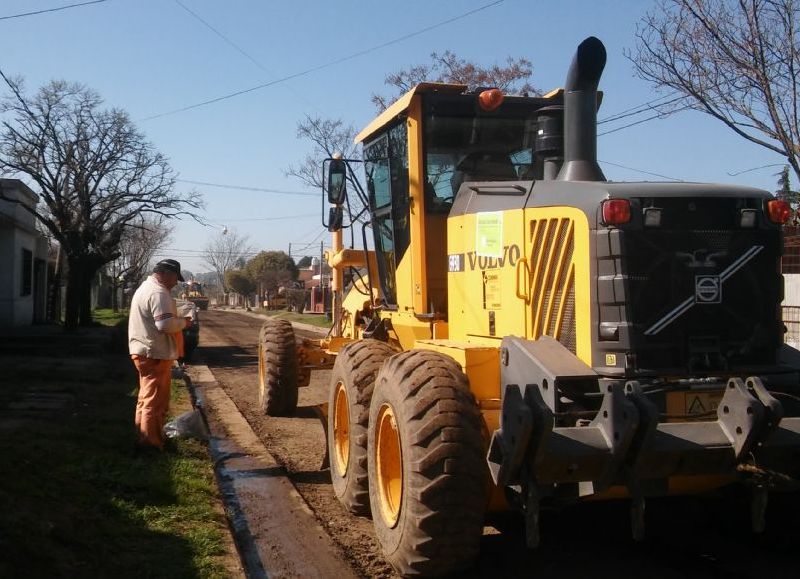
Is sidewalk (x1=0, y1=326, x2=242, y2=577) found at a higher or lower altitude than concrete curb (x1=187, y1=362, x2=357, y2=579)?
higher

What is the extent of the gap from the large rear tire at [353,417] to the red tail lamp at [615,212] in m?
2.08

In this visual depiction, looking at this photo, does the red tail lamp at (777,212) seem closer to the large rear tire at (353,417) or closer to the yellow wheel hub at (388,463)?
the yellow wheel hub at (388,463)

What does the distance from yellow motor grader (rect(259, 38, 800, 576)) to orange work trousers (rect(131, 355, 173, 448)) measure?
208 centimetres

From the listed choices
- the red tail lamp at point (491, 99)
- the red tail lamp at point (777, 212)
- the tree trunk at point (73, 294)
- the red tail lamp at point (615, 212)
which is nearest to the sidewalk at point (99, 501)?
the red tail lamp at point (615, 212)

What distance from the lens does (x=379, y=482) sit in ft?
17.1

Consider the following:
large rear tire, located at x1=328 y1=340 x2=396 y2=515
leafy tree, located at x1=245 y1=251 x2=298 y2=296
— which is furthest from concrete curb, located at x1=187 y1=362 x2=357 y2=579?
leafy tree, located at x1=245 y1=251 x2=298 y2=296

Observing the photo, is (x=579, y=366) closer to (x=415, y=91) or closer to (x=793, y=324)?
(x=415, y=91)

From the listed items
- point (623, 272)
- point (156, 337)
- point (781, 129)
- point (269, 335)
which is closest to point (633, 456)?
point (623, 272)

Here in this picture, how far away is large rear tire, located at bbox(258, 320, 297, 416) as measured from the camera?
390 inches

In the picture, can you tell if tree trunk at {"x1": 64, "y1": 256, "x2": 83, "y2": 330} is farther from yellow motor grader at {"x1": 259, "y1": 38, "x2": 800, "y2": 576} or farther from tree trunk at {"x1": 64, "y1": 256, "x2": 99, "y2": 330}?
yellow motor grader at {"x1": 259, "y1": 38, "x2": 800, "y2": 576}

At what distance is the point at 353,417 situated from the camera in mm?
5707

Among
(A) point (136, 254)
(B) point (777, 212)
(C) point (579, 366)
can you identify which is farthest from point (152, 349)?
(A) point (136, 254)

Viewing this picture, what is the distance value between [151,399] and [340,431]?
178cm

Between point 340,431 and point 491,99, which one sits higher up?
point 491,99
